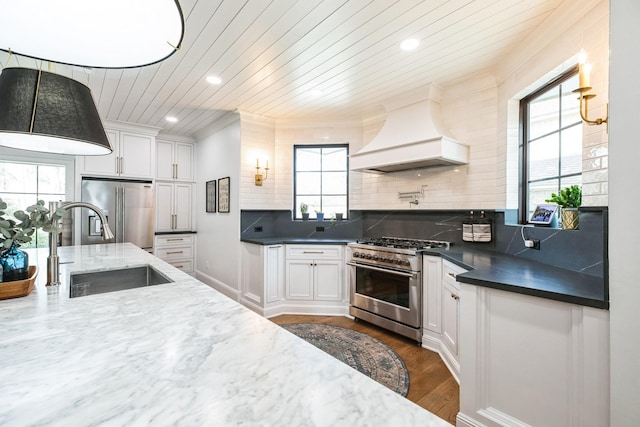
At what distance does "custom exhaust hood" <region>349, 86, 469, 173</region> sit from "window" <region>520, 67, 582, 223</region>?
548 millimetres

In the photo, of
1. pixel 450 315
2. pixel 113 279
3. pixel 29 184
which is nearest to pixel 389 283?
pixel 450 315

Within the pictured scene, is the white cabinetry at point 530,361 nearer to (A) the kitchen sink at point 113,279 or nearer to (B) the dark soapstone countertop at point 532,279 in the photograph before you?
(B) the dark soapstone countertop at point 532,279

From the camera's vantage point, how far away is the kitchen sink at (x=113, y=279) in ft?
5.66

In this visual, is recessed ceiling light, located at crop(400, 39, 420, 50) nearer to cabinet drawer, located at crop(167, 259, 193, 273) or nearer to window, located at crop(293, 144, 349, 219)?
window, located at crop(293, 144, 349, 219)

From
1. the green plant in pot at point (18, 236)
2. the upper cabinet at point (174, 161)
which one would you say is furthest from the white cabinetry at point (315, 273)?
the upper cabinet at point (174, 161)

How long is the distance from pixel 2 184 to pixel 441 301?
17.5 ft

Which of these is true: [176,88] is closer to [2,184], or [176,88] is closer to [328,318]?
[2,184]

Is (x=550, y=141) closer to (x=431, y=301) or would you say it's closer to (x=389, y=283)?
(x=431, y=301)

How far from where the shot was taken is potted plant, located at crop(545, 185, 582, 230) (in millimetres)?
1873

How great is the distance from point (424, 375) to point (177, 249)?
419cm

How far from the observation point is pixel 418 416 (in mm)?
515

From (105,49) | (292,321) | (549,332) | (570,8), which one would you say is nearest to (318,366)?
(105,49)

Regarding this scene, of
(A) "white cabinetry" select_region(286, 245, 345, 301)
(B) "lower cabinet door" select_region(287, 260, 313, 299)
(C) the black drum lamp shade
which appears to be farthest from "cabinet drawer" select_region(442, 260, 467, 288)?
(C) the black drum lamp shade

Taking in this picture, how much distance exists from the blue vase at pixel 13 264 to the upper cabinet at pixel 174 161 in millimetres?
3912
